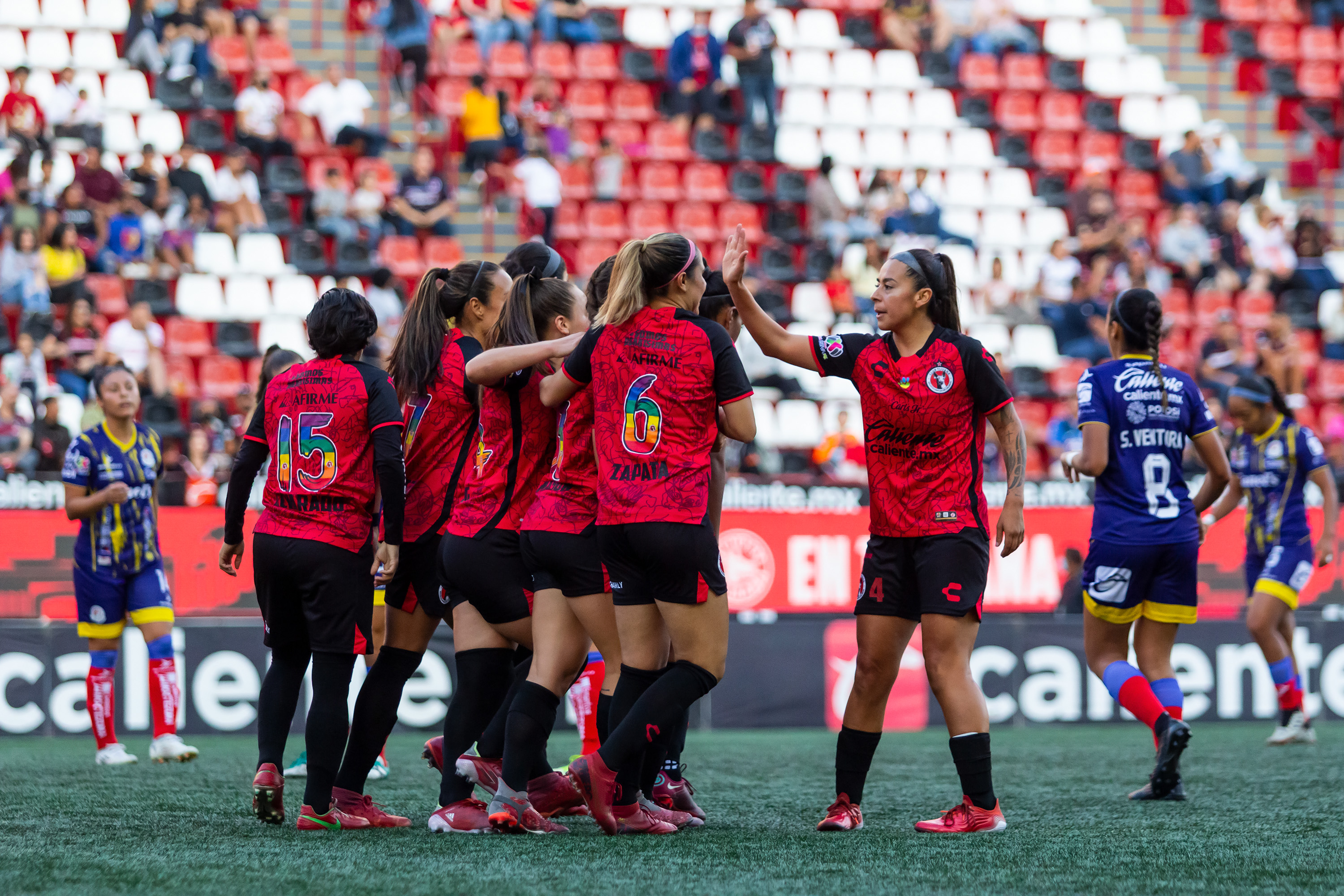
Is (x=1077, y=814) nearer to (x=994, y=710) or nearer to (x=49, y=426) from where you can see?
(x=994, y=710)

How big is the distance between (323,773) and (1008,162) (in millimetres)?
16801

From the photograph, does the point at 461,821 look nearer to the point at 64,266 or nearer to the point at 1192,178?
the point at 64,266

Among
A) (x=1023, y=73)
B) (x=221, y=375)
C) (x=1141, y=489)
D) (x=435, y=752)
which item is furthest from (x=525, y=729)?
(x=1023, y=73)

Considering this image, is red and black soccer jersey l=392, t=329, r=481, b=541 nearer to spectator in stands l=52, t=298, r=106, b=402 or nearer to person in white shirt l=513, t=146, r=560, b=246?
spectator in stands l=52, t=298, r=106, b=402

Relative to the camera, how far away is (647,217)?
1864 centimetres

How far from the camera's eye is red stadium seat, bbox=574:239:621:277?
58.2 ft

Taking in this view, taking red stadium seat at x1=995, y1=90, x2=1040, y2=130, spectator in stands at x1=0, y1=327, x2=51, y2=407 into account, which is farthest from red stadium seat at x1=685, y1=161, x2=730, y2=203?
spectator in stands at x1=0, y1=327, x2=51, y2=407

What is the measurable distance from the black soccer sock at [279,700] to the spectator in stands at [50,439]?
24.5 ft

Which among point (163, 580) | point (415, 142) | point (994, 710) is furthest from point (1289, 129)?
point (163, 580)

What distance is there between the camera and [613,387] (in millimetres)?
5215

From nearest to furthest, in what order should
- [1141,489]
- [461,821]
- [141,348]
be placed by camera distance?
[461,821], [1141,489], [141,348]

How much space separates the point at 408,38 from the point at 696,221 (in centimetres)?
397

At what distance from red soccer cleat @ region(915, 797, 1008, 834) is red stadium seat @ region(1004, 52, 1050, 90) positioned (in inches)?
675

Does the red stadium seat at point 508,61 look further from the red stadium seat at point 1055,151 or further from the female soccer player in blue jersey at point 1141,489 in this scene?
the female soccer player in blue jersey at point 1141,489
